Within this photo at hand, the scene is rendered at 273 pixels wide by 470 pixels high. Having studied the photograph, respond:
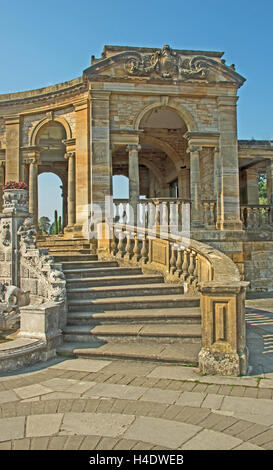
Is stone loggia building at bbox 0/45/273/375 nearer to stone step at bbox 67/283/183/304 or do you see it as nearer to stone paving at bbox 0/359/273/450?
stone step at bbox 67/283/183/304

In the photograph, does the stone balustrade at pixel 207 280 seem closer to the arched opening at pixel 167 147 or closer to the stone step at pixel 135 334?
the stone step at pixel 135 334

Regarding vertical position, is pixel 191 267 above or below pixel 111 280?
above

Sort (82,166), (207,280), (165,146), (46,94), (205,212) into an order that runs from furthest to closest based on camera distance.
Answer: (165,146) < (46,94) < (82,166) < (205,212) < (207,280)

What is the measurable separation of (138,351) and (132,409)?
1.82 meters

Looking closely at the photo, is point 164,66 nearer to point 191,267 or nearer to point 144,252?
point 144,252

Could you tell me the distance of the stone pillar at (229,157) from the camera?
1420 cm

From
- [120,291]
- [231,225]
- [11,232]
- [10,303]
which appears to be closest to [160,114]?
[231,225]

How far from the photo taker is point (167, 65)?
1414 centimetres

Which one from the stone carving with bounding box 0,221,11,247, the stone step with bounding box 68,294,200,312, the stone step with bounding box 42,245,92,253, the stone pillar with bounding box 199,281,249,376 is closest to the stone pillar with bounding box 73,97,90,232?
the stone step with bounding box 42,245,92,253

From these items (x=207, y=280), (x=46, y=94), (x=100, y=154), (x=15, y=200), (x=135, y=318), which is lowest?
(x=135, y=318)

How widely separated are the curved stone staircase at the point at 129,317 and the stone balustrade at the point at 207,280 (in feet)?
1.24

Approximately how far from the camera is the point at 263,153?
1591cm

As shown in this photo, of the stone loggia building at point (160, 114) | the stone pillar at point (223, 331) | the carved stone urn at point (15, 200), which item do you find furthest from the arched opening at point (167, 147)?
the stone pillar at point (223, 331)

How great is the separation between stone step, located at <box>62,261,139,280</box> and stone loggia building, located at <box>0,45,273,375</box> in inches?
1.1
